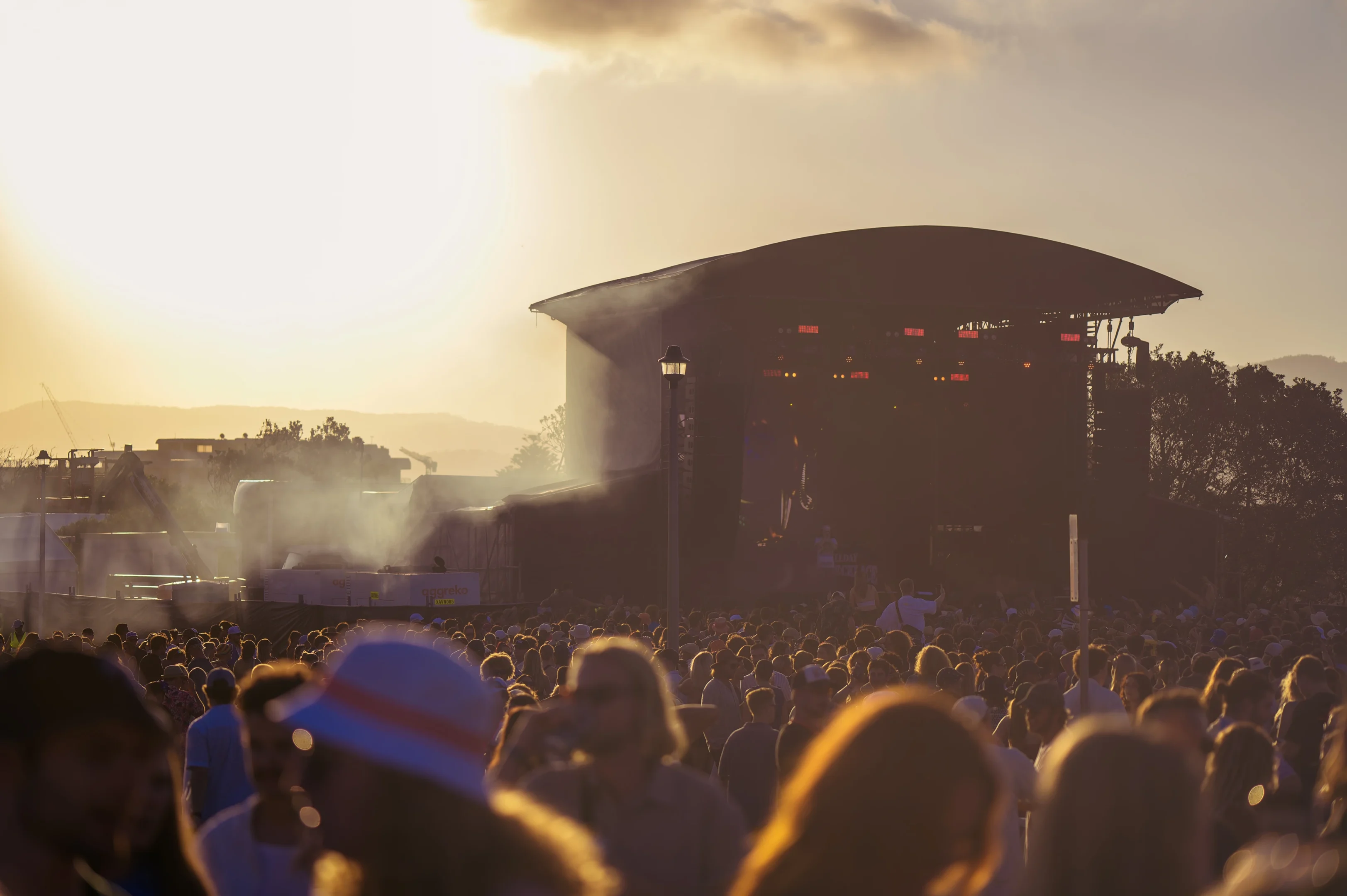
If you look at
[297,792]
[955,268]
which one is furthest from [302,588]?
[297,792]

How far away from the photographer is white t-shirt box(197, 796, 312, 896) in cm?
414

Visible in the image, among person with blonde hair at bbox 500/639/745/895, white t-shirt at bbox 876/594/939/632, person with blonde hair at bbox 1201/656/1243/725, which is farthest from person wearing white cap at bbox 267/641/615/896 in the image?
white t-shirt at bbox 876/594/939/632

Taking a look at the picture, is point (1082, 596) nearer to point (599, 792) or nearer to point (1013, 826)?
point (1013, 826)

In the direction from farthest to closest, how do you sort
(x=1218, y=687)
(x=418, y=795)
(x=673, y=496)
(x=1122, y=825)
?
(x=673, y=496), (x=1218, y=687), (x=1122, y=825), (x=418, y=795)

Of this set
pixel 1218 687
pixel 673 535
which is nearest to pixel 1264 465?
pixel 673 535

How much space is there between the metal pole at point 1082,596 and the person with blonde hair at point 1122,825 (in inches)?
227

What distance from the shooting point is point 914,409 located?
40.3 m

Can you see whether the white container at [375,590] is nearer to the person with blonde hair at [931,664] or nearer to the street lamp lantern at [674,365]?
the street lamp lantern at [674,365]

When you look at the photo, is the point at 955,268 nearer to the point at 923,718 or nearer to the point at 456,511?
the point at 456,511

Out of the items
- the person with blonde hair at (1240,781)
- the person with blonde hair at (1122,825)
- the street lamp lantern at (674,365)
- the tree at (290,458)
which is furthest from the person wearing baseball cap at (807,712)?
the tree at (290,458)

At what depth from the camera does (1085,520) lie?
39.8m

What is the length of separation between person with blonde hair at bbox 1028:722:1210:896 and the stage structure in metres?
35.3

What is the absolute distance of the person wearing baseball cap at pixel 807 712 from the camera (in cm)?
752

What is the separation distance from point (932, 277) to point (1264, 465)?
32567mm
